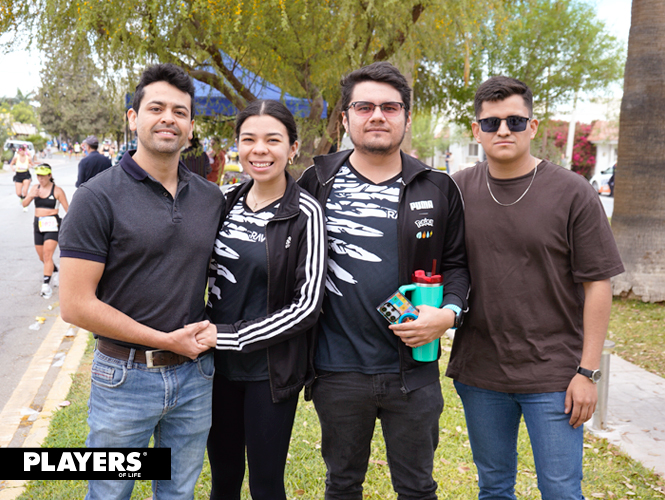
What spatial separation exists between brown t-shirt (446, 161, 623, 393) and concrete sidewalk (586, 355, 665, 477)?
2.19 metres

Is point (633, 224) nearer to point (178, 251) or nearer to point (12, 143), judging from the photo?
point (178, 251)

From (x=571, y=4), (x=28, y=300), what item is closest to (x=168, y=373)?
(x=28, y=300)

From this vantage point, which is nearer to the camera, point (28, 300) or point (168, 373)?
point (168, 373)

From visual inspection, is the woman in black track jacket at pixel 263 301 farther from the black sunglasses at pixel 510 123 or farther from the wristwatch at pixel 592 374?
the wristwatch at pixel 592 374

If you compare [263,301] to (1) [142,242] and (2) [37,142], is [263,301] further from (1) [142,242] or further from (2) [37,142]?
(2) [37,142]

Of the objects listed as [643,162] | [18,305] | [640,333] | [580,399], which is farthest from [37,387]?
[643,162]

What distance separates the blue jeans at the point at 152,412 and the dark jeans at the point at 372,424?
57 cm

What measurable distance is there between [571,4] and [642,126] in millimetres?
15877

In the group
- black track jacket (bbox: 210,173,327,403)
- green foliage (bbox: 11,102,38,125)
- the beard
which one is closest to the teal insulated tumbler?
black track jacket (bbox: 210,173,327,403)

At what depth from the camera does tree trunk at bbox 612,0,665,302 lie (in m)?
8.17

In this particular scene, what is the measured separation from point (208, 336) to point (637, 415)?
168 inches

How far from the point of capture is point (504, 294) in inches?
102

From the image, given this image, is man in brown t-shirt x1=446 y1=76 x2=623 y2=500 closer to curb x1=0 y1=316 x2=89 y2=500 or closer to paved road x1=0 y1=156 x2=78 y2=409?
curb x1=0 y1=316 x2=89 y2=500

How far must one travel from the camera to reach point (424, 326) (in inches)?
96.3
